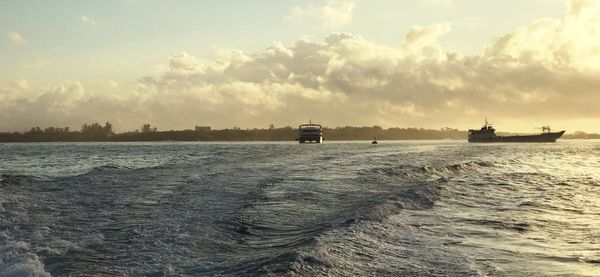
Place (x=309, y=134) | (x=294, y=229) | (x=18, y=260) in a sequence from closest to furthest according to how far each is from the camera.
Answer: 1. (x=18, y=260)
2. (x=294, y=229)
3. (x=309, y=134)

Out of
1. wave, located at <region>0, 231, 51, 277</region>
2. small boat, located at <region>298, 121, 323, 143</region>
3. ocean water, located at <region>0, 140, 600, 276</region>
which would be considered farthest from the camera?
small boat, located at <region>298, 121, 323, 143</region>

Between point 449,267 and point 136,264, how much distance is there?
259 inches


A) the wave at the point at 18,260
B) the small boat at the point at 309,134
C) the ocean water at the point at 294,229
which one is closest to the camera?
the wave at the point at 18,260

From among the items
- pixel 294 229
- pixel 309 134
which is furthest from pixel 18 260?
pixel 309 134

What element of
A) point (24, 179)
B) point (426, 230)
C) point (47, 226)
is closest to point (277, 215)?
point (426, 230)

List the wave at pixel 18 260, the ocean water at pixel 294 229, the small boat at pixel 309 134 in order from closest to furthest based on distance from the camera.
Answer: the wave at pixel 18 260
the ocean water at pixel 294 229
the small boat at pixel 309 134

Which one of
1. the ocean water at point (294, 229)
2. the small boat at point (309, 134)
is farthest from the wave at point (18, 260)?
the small boat at point (309, 134)

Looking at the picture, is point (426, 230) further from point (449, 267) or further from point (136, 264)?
point (136, 264)

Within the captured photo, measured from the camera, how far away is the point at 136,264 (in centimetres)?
1095

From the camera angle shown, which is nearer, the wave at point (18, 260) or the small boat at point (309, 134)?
the wave at point (18, 260)

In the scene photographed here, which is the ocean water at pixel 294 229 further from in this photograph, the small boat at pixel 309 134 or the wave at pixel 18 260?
the small boat at pixel 309 134

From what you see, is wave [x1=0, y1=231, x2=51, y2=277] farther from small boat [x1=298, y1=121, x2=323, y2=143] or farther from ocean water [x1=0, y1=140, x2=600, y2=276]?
small boat [x1=298, y1=121, x2=323, y2=143]

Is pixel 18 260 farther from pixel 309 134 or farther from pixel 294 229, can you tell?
pixel 309 134

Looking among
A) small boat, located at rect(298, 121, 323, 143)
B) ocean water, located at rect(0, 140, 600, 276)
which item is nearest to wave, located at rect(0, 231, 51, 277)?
ocean water, located at rect(0, 140, 600, 276)
